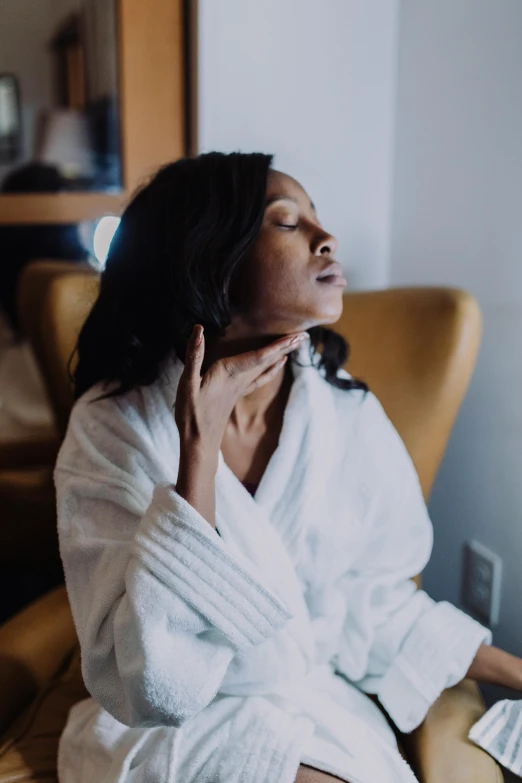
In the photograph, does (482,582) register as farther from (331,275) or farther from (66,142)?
(66,142)

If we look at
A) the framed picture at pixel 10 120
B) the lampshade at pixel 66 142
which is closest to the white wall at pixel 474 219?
the lampshade at pixel 66 142

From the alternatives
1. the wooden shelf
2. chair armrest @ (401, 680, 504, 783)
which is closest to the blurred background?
the wooden shelf

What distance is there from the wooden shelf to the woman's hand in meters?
0.63

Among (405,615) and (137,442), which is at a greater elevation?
(137,442)

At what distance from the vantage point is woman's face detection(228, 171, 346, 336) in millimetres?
804

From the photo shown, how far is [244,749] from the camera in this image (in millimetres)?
729

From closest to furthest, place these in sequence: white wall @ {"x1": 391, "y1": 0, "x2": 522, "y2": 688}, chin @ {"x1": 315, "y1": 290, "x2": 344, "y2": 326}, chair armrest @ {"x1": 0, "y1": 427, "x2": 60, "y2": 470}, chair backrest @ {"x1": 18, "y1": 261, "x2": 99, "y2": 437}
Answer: chin @ {"x1": 315, "y1": 290, "x2": 344, "y2": 326} < white wall @ {"x1": 391, "y1": 0, "x2": 522, "y2": 688} < chair backrest @ {"x1": 18, "y1": 261, "x2": 99, "y2": 437} < chair armrest @ {"x1": 0, "y1": 427, "x2": 60, "y2": 470}

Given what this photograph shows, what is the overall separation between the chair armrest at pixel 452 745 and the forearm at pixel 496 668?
0.10 feet

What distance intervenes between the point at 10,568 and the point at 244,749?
39.4 inches

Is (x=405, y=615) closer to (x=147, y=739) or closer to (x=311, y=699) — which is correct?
(x=311, y=699)

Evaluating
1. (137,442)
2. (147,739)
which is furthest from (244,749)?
(137,442)

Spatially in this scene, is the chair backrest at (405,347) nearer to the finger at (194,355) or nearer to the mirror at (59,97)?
the mirror at (59,97)

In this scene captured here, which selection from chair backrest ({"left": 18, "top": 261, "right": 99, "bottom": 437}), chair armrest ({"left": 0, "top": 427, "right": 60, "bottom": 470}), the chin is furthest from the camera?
chair armrest ({"left": 0, "top": 427, "right": 60, "bottom": 470})

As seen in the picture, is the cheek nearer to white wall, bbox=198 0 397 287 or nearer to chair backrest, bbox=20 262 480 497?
chair backrest, bbox=20 262 480 497
